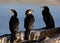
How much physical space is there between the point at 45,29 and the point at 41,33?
0.41m

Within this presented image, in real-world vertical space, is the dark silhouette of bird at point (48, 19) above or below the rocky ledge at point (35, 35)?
above

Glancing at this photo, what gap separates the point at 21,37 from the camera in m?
16.1

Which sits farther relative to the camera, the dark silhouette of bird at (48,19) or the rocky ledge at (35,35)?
the dark silhouette of bird at (48,19)

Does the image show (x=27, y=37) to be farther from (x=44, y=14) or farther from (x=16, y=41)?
(x=44, y=14)

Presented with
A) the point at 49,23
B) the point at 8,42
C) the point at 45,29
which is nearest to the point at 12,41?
the point at 8,42

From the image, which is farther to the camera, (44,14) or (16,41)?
(44,14)

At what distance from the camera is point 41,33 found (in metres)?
16.0

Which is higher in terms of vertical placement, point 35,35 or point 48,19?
point 48,19

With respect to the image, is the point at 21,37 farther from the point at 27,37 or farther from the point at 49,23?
the point at 49,23

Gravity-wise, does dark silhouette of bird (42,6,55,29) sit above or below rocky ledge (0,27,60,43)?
above

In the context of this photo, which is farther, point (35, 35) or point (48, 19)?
point (48, 19)

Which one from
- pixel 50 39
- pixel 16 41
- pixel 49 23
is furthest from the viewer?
pixel 49 23

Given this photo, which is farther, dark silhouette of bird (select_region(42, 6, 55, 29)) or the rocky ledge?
dark silhouette of bird (select_region(42, 6, 55, 29))

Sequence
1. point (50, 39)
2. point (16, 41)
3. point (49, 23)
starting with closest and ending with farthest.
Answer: point (50, 39), point (16, 41), point (49, 23)
